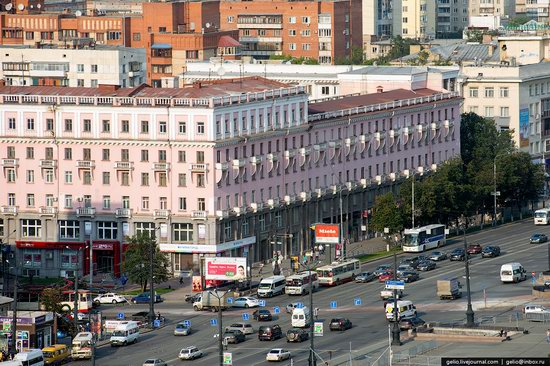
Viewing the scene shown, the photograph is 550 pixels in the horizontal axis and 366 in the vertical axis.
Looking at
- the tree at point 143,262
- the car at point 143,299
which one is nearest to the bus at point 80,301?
the car at point 143,299

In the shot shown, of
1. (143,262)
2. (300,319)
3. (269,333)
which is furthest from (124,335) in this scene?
(143,262)

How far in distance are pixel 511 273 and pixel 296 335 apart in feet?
115

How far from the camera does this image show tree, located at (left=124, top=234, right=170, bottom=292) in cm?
19525

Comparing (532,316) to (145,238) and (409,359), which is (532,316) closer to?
(409,359)

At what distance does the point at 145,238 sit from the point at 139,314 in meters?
20.1

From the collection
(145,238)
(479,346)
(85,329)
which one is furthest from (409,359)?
(145,238)

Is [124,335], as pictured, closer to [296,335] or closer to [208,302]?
[296,335]

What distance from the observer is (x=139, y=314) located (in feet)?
589

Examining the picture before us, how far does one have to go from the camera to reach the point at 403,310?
Answer: 17450 centimetres

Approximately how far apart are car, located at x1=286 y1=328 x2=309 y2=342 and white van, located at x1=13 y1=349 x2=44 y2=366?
62.9 ft

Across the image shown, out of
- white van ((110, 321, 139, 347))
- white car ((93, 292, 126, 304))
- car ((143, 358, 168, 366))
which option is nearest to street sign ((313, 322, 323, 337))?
white van ((110, 321, 139, 347))

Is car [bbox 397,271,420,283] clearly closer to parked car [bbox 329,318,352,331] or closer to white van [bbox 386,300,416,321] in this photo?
white van [bbox 386,300,416,321]

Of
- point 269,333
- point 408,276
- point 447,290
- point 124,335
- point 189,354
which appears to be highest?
point 189,354

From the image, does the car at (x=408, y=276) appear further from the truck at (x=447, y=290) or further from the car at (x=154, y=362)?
the car at (x=154, y=362)
